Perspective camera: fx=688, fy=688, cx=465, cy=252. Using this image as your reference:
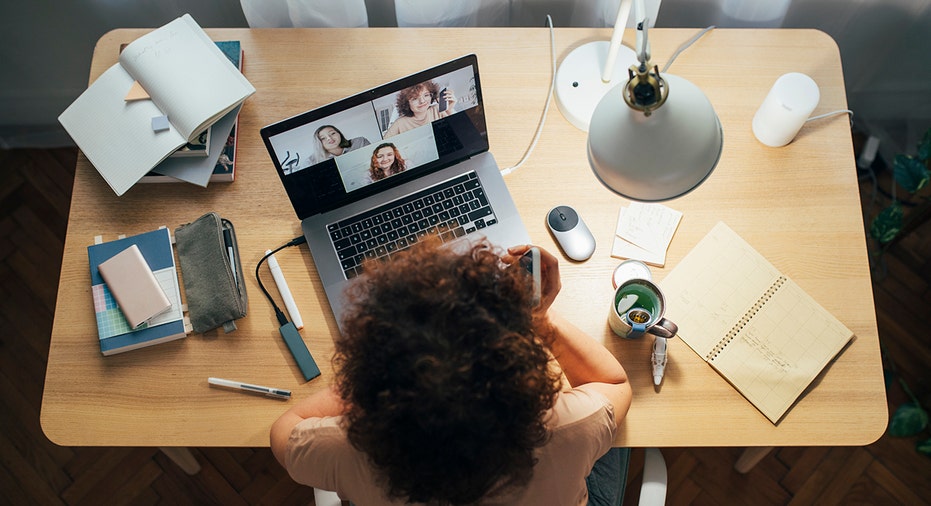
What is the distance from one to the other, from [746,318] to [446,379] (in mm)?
622

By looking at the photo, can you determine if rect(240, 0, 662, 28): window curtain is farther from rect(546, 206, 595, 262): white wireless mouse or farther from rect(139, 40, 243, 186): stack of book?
rect(546, 206, 595, 262): white wireless mouse

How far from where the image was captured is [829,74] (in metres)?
1.35

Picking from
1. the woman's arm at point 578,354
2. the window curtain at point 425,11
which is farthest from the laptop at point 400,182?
the window curtain at point 425,11

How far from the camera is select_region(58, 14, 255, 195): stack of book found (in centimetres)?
123

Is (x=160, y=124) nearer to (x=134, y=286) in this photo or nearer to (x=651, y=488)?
(x=134, y=286)

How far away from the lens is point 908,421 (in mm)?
1732

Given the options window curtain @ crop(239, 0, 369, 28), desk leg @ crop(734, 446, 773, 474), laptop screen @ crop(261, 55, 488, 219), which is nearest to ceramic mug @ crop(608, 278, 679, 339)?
laptop screen @ crop(261, 55, 488, 219)

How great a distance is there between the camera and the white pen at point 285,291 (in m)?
1.20

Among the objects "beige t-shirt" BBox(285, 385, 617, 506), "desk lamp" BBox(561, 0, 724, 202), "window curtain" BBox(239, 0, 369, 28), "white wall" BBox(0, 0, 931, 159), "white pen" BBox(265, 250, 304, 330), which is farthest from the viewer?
"white wall" BBox(0, 0, 931, 159)

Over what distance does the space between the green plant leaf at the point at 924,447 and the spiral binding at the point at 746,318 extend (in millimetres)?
936

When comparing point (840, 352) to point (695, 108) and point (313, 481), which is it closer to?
point (695, 108)

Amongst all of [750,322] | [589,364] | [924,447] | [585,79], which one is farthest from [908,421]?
[585,79]

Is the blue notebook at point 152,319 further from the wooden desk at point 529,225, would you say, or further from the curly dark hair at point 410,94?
the curly dark hair at point 410,94

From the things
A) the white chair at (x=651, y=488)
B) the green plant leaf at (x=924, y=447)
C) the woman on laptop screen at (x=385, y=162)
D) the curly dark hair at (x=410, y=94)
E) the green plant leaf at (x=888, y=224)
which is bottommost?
the green plant leaf at (x=924, y=447)
